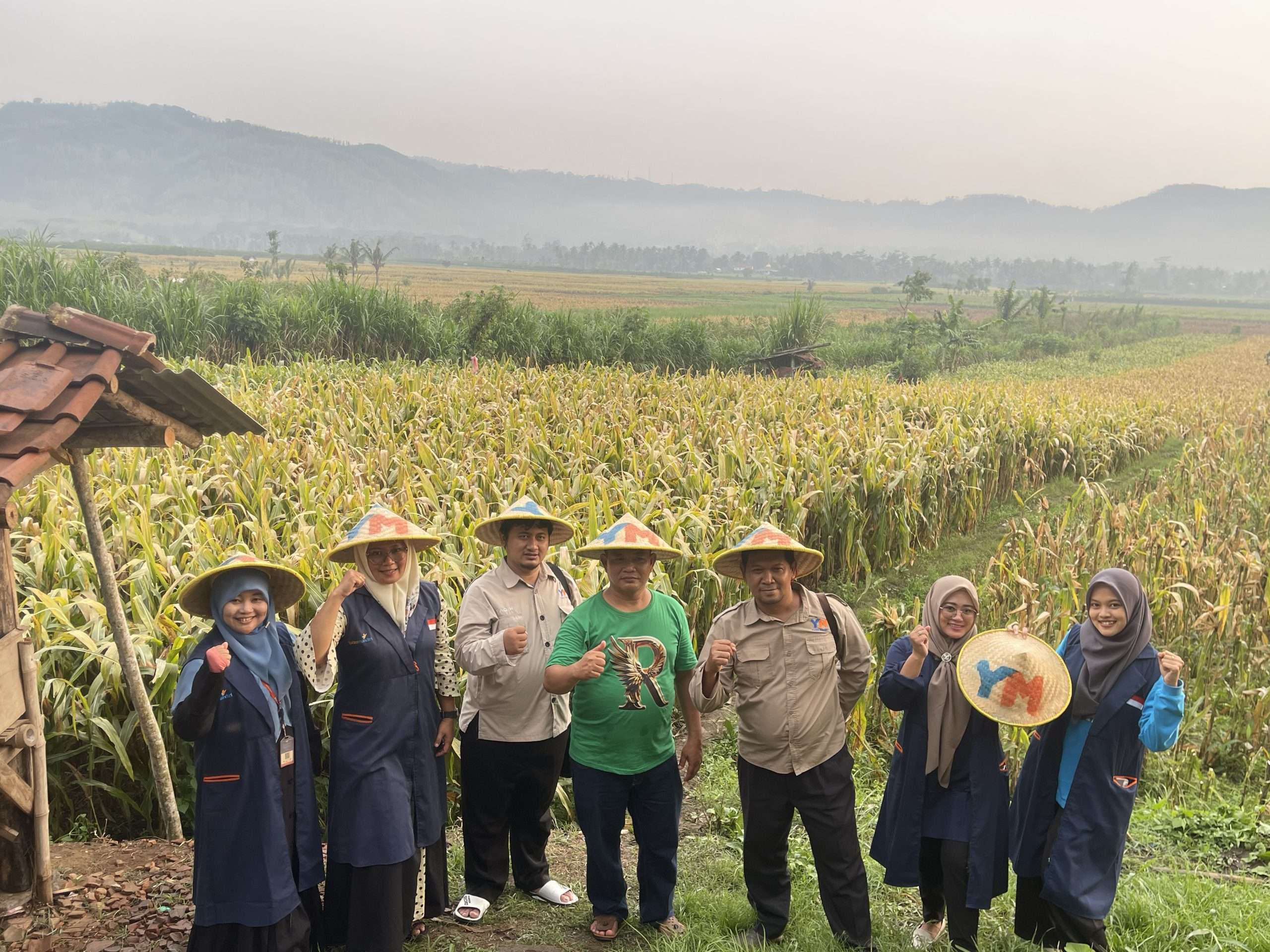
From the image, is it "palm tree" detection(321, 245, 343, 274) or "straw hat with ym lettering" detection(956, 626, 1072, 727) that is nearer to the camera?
"straw hat with ym lettering" detection(956, 626, 1072, 727)

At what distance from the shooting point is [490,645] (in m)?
3.23

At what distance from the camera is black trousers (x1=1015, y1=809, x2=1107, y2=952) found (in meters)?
2.92

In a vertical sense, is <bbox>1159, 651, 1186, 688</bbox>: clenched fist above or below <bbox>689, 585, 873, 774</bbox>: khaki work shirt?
above

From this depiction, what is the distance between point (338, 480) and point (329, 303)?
13299 mm

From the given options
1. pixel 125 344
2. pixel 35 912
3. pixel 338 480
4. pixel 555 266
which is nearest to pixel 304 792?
pixel 35 912

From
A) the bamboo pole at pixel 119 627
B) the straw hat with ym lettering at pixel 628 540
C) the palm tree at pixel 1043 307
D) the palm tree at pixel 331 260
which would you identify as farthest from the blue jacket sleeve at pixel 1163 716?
the palm tree at pixel 1043 307

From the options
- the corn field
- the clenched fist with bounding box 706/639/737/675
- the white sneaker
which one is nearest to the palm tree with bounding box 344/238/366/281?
the corn field

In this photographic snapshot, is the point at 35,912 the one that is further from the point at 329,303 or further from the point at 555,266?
the point at 555,266

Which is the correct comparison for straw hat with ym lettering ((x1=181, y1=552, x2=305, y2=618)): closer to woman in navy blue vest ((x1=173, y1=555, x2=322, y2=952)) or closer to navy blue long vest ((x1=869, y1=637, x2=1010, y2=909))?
woman in navy blue vest ((x1=173, y1=555, x2=322, y2=952))

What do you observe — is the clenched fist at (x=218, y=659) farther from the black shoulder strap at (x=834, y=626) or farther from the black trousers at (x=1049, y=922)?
the black trousers at (x=1049, y=922)

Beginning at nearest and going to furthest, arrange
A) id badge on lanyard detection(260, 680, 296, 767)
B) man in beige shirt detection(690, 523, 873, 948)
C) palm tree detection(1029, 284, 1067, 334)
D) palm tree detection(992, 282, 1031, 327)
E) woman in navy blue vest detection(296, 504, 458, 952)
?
1. id badge on lanyard detection(260, 680, 296, 767)
2. woman in navy blue vest detection(296, 504, 458, 952)
3. man in beige shirt detection(690, 523, 873, 948)
4. palm tree detection(992, 282, 1031, 327)
5. palm tree detection(1029, 284, 1067, 334)

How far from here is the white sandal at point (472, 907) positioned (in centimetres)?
337

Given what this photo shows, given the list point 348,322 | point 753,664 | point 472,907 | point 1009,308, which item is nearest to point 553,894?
Answer: point 472,907

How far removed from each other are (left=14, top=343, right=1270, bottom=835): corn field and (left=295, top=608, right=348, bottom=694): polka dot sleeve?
127 cm
